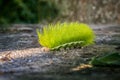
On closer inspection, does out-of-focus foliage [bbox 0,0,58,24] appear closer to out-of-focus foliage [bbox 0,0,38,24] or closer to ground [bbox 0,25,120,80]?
out-of-focus foliage [bbox 0,0,38,24]

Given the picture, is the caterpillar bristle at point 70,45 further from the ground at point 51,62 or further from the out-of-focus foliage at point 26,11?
the out-of-focus foliage at point 26,11

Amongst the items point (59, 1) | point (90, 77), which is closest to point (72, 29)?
point (90, 77)

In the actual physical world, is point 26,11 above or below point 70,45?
above

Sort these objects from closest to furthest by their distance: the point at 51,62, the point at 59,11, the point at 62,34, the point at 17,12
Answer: the point at 51,62 < the point at 62,34 < the point at 59,11 < the point at 17,12

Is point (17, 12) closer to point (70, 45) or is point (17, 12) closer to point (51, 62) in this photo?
point (70, 45)

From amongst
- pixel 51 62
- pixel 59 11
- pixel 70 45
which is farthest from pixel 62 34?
pixel 59 11

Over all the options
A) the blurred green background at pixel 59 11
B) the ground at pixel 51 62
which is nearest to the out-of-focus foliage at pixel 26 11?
the blurred green background at pixel 59 11
